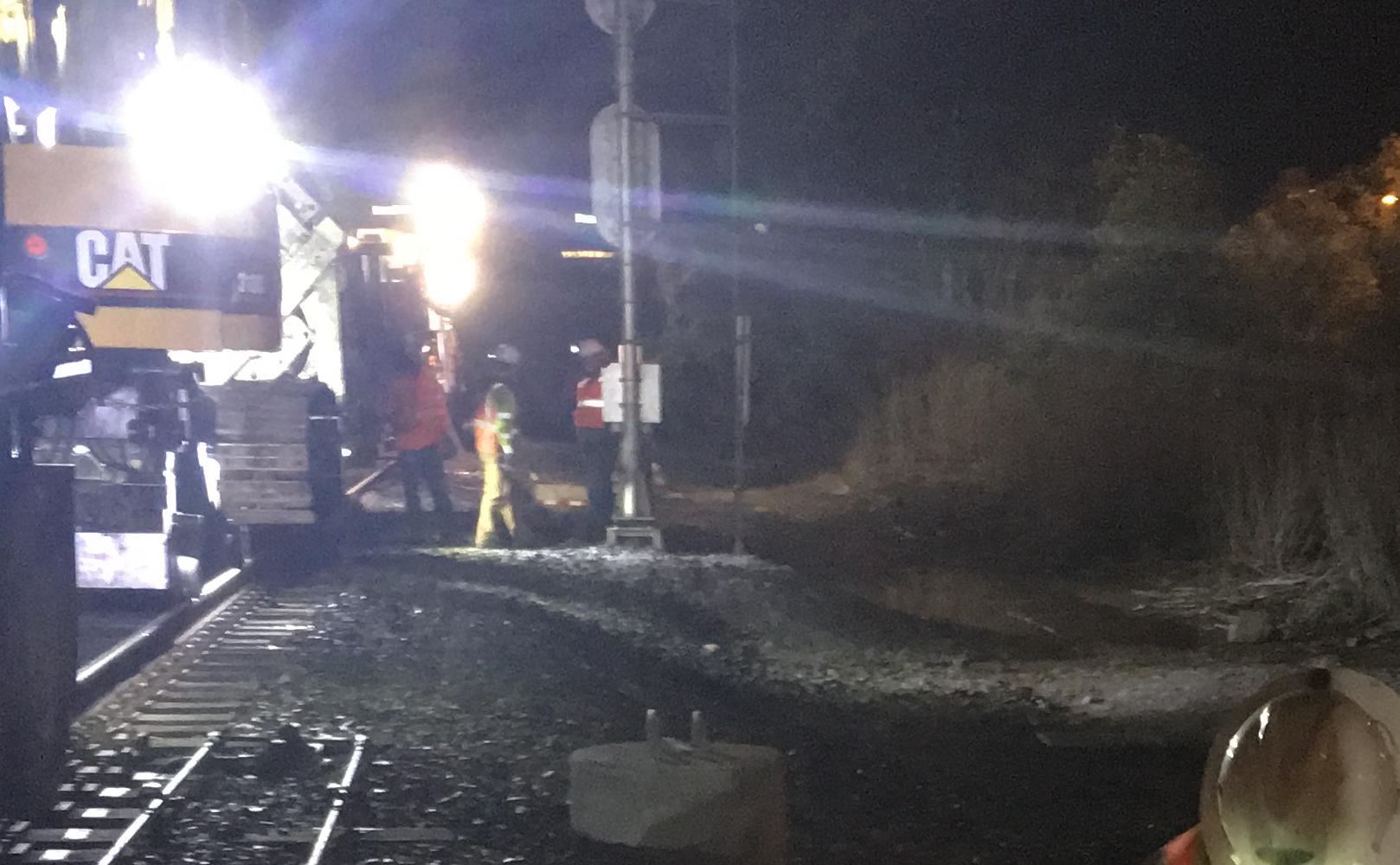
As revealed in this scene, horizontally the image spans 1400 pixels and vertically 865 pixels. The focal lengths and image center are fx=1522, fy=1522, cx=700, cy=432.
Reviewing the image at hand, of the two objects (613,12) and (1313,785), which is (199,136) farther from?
(1313,785)

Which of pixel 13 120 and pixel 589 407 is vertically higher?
pixel 13 120

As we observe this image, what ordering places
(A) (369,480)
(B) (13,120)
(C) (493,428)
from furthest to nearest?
(A) (369,480)
(C) (493,428)
(B) (13,120)

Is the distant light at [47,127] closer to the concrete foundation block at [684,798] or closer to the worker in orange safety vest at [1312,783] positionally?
the concrete foundation block at [684,798]

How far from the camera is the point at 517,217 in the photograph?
4153cm

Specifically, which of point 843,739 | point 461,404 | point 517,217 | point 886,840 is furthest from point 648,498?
point 517,217

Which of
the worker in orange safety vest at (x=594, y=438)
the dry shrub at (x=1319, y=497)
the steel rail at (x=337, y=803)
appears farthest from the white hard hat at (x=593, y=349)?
the steel rail at (x=337, y=803)

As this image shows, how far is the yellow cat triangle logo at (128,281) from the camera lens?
1029 cm

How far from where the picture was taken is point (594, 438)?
1480cm

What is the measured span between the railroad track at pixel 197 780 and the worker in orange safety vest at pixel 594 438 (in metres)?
5.60

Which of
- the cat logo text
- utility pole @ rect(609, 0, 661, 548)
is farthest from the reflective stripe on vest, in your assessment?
the cat logo text

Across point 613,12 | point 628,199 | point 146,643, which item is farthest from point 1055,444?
point 146,643

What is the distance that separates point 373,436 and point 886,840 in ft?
43.8

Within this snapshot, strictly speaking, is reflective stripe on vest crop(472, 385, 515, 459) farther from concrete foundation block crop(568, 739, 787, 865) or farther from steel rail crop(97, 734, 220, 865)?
concrete foundation block crop(568, 739, 787, 865)

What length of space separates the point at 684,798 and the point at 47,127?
7.05m
